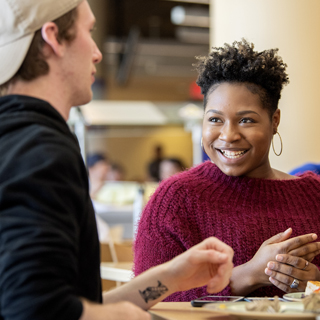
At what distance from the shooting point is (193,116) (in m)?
6.72

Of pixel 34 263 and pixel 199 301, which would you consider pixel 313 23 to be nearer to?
pixel 199 301

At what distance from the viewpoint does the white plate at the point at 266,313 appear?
38.5 inches

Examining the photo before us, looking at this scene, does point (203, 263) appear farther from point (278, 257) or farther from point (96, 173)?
point (96, 173)

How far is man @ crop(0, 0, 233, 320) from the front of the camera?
0.81 meters

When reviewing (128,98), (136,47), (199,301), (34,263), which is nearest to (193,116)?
(136,47)

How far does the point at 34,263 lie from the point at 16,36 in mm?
477

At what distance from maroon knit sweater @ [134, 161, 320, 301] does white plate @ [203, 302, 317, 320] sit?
546mm

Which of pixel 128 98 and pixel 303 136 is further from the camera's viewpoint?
pixel 128 98

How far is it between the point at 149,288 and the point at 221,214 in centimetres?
71

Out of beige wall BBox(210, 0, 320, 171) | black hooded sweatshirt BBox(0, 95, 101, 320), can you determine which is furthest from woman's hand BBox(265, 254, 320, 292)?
beige wall BBox(210, 0, 320, 171)

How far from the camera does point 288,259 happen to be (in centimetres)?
151

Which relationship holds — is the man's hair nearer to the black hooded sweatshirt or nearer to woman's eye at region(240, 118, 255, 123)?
the black hooded sweatshirt

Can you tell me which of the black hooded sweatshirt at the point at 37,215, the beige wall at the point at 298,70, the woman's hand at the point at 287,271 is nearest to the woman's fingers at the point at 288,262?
the woman's hand at the point at 287,271

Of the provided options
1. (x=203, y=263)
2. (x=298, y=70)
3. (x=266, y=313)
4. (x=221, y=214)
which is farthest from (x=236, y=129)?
(x=298, y=70)
